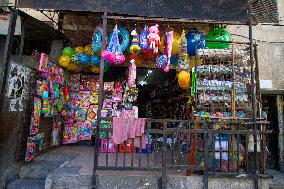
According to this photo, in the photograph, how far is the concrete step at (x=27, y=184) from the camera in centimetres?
581

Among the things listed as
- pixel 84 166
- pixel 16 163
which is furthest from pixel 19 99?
pixel 84 166

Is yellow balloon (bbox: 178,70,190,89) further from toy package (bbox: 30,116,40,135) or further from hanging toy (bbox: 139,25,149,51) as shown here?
toy package (bbox: 30,116,40,135)

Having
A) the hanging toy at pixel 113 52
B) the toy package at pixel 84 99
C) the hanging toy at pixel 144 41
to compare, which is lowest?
the toy package at pixel 84 99

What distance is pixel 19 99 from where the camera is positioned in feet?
21.0

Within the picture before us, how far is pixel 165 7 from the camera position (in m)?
6.46

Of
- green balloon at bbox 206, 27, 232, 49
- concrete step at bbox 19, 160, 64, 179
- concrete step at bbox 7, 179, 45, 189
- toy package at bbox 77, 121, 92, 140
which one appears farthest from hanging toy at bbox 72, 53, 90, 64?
green balloon at bbox 206, 27, 232, 49

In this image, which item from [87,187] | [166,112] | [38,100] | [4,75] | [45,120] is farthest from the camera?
[166,112]

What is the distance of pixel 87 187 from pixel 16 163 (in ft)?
7.67

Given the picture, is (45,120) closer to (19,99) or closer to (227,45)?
(19,99)

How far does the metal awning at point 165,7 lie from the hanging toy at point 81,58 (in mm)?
2370

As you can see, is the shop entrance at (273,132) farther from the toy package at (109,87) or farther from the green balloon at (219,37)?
the toy package at (109,87)

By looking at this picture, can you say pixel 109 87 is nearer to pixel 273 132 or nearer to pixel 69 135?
pixel 69 135

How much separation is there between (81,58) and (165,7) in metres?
3.65

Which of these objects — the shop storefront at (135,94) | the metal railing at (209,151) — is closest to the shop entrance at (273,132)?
the shop storefront at (135,94)
